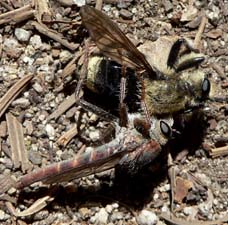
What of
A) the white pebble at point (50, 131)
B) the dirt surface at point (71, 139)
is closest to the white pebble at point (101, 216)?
the dirt surface at point (71, 139)

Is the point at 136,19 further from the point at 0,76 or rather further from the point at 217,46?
the point at 0,76

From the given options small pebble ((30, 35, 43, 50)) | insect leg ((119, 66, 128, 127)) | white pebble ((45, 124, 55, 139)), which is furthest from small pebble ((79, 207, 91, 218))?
small pebble ((30, 35, 43, 50))

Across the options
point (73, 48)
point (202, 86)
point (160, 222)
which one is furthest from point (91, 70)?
point (160, 222)

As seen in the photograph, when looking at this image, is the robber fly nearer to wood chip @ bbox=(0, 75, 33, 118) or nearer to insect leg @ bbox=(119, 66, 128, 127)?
insect leg @ bbox=(119, 66, 128, 127)

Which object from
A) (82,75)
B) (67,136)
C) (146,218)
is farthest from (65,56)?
(146,218)

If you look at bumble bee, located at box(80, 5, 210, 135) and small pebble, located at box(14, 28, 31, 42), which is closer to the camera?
bumble bee, located at box(80, 5, 210, 135)

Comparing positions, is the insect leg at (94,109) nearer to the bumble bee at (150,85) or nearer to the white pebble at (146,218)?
the bumble bee at (150,85)

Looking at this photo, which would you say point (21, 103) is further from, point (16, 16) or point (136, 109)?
point (136, 109)
